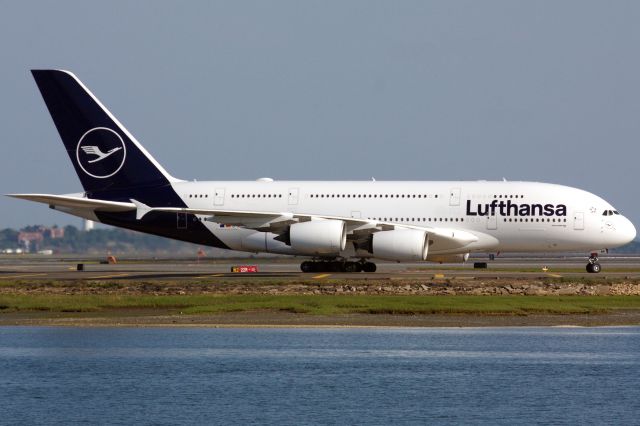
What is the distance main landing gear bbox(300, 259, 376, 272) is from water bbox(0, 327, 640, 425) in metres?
22.2

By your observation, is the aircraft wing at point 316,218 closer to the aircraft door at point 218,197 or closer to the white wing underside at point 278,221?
the white wing underside at point 278,221

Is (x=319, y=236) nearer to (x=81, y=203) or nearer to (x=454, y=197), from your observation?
(x=454, y=197)

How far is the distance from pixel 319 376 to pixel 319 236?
27.7 metres

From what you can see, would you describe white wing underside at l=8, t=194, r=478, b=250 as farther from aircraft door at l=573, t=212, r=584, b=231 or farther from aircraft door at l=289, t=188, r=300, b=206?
aircraft door at l=573, t=212, r=584, b=231

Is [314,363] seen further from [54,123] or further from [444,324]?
[54,123]

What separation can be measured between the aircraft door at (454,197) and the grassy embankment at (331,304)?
13402mm

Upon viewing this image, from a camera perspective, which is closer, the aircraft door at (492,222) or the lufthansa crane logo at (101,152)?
the aircraft door at (492,222)

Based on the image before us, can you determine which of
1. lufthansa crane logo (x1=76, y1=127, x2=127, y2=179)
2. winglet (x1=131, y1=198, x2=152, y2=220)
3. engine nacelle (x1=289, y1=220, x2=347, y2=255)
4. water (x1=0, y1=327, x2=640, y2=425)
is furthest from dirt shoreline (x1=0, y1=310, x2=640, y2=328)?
lufthansa crane logo (x1=76, y1=127, x2=127, y2=179)

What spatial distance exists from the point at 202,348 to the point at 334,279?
63.7 ft

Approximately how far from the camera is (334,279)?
2005 inches

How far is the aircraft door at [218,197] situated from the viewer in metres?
59.3

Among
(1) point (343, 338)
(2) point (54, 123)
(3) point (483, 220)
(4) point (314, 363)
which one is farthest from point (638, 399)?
(2) point (54, 123)

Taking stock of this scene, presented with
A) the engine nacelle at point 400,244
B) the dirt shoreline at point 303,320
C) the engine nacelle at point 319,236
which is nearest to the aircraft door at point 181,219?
the engine nacelle at point 319,236

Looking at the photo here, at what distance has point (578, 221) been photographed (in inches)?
2219
